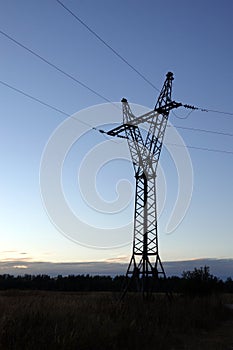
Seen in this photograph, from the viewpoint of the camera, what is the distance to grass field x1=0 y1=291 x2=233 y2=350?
10477 mm

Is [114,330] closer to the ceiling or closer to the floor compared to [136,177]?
closer to the floor

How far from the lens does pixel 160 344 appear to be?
13.0 meters

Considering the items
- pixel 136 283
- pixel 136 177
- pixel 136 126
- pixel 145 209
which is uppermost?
pixel 136 126

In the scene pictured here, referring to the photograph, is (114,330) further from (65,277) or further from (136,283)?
(65,277)

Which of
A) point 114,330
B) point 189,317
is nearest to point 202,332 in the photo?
point 189,317

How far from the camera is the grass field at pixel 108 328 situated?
→ 1048 centimetres

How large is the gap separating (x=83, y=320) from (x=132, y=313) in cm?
397

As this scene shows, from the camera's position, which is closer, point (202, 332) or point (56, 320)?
point (56, 320)

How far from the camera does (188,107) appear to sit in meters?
26.3

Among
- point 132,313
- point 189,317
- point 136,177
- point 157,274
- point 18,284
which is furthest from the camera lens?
point 18,284

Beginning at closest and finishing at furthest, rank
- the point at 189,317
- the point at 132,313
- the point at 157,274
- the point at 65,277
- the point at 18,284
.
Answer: the point at 132,313 → the point at 189,317 → the point at 157,274 → the point at 18,284 → the point at 65,277

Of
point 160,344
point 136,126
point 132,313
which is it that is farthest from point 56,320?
point 136,126

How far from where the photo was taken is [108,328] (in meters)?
12.8

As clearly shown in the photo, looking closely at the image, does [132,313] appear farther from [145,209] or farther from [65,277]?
[65,277]
